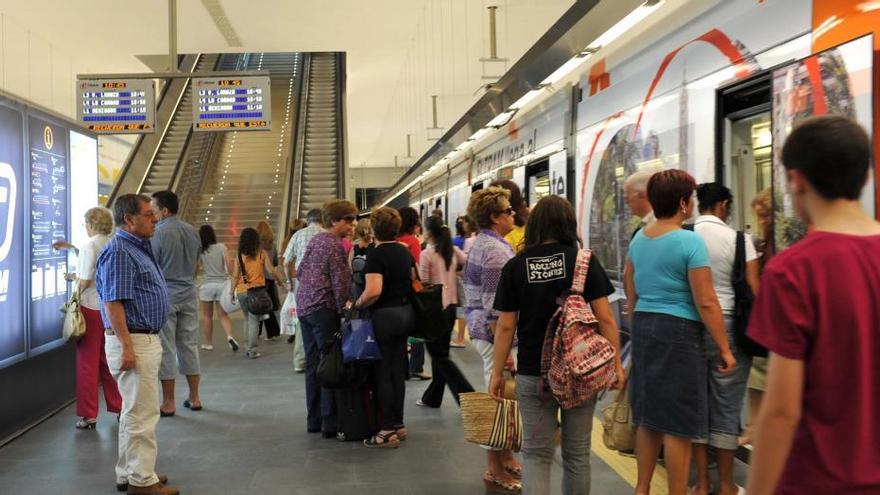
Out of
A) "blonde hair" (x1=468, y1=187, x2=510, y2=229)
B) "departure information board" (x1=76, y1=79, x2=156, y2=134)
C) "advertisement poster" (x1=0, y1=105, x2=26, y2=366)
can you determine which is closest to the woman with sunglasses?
"blonde hair" (x1=468, y1=187, x2=510, y2=229)

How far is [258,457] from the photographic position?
4.61 metres

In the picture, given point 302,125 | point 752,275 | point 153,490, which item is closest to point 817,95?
point 752,275

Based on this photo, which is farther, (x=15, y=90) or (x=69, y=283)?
(x=15, y=90)

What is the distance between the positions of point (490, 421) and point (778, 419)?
7.48ft

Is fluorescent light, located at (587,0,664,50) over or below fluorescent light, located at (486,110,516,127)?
below

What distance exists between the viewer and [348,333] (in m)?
4.65

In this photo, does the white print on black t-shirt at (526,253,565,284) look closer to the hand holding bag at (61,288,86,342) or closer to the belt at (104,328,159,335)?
the belt at (104,328,159,335)

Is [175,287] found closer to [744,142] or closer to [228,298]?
[228,298]

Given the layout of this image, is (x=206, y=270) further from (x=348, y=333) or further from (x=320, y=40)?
(x=320, y=40)

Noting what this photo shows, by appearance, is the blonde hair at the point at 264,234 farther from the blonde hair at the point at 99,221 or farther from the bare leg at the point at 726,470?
the bare leg at the point at 726,470

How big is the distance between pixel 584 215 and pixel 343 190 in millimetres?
10421

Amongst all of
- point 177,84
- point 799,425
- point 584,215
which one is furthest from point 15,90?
Result: point 799,425

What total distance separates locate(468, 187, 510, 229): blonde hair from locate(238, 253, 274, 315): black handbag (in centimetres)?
458

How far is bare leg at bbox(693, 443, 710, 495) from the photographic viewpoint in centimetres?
345
